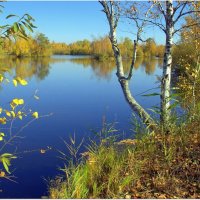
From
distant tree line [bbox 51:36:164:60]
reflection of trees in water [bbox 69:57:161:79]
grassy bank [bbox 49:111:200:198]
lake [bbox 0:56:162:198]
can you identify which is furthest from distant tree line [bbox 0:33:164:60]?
grassy bank [bbox 49:111:200:198]

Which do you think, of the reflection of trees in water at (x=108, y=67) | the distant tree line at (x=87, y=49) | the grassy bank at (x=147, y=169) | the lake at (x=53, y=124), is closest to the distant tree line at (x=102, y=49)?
the distant tree line at (x=87, y=49)

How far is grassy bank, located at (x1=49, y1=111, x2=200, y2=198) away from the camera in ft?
14.5

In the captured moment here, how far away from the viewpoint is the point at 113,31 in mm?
7027

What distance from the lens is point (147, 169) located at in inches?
191

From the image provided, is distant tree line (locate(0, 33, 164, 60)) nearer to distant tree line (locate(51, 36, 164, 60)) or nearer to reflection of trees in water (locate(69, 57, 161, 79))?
distant tree line (locate(51, 36, 164, 60))

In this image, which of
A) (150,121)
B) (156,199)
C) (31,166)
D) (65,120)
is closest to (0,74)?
(156,199)

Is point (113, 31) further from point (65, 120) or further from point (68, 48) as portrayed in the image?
point (68, 48)

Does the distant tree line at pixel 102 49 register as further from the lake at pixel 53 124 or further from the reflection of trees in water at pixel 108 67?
the lake at pixel 53 124

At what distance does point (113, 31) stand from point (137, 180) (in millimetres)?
3438

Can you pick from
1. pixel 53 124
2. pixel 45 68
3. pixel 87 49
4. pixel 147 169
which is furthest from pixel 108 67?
pixel 87 49

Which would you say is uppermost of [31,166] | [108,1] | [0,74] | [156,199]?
[108,1]

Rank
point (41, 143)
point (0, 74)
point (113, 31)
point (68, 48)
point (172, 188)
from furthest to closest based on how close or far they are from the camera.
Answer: point (68, 48) → point (41, 143) → point (113, 31) → point (172, 188) → point (0, 74)

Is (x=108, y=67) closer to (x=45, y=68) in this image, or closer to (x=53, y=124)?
(x=45, y=68)

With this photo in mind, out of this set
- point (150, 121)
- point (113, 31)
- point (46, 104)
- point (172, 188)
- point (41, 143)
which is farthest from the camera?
point (46, 104)
